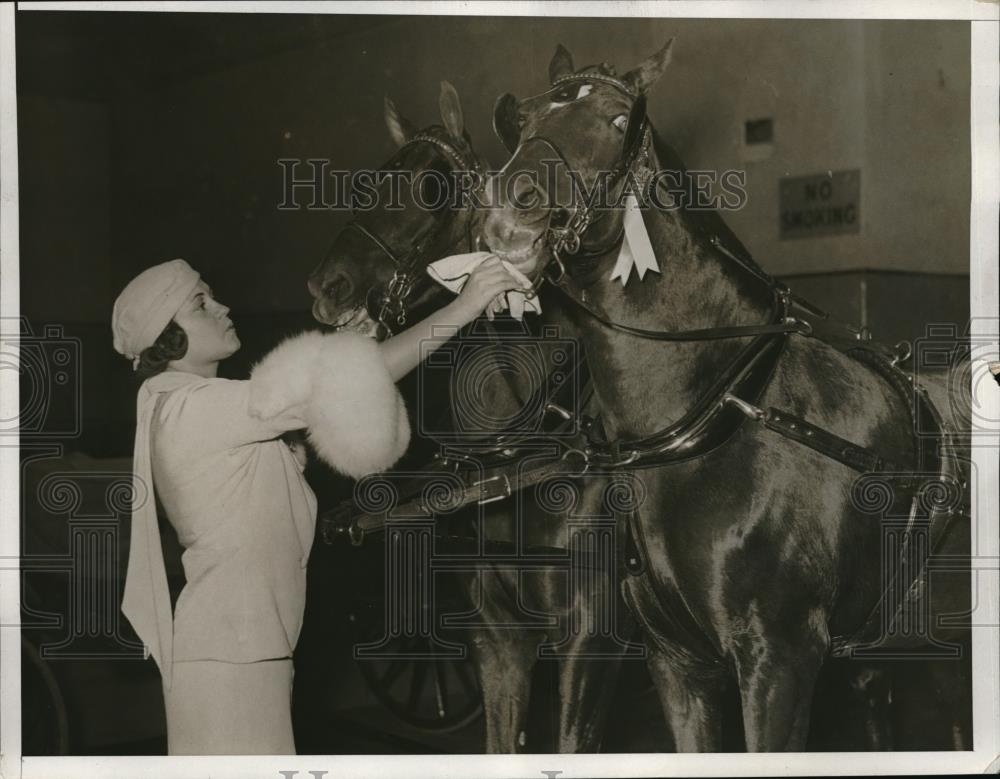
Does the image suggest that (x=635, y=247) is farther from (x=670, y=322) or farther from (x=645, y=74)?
(x=645, y=74)

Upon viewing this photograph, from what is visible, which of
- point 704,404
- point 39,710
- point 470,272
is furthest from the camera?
point 39,710

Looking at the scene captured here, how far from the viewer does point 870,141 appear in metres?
3.04

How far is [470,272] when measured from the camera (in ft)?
9.68

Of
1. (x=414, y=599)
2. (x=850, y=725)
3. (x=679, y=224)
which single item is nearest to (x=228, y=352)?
(x=414, y=599)

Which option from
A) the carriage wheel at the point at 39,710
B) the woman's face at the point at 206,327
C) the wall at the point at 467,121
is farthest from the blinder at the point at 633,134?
the carriage wheel at the point at 39,710

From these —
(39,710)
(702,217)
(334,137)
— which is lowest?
(39,710)

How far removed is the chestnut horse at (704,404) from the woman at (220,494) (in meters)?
0.30

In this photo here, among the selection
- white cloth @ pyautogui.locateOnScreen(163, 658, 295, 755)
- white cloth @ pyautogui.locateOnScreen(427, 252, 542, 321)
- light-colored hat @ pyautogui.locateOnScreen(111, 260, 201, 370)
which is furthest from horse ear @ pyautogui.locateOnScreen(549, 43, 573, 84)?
white cloth @ pyautogui.locateOnScreen(163, 658, 295, 755)

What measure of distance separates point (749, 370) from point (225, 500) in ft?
4.97

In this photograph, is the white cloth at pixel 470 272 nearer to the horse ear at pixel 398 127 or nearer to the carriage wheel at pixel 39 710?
the horse ear at pixel 398 127

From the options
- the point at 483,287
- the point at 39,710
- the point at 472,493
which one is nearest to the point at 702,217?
the point at 483,287

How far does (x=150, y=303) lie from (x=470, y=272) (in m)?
0.93

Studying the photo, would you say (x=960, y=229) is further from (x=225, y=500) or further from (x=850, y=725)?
(x=225, y=500)

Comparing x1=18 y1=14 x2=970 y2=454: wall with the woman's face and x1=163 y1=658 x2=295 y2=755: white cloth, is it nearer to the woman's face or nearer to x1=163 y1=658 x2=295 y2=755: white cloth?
the woman's face
